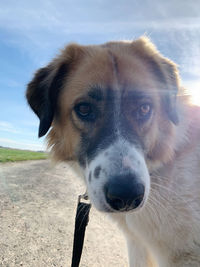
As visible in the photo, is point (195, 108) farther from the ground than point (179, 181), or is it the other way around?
point (195, 108)

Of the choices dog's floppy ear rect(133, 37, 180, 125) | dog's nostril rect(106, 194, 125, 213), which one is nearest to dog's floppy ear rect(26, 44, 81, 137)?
dog's floppy ear rect(133, 37, 180, 125)

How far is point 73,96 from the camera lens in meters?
2.62

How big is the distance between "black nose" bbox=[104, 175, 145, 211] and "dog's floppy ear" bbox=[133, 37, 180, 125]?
4.22 ft

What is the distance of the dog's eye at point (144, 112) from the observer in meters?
2.43

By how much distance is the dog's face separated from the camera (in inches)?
75.6

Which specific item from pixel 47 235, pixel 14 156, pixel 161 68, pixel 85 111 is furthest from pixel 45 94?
pixel 14 156

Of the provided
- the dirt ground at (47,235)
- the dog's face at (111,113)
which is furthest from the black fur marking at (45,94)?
the dirt ground at (47,235)

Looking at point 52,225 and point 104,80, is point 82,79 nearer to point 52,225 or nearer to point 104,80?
point 104,80

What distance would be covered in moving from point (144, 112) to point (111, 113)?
1.22 ft

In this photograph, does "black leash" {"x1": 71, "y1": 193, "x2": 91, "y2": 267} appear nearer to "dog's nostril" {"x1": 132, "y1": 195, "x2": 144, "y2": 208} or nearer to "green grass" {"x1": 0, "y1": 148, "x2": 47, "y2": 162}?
"dog's nostril" {"x1": 132, "y1": 195, "x2": 144, "y2": 208}

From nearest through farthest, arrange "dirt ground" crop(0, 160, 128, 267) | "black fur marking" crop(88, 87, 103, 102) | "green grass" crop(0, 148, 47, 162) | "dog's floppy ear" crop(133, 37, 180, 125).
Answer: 1. "black fur marking" crop(88, 87, 103, 102)
2. "dog's floppy ear" crop(133, 37, 180, 125)
3. "dirt ground" crop(0, 160, 128, 267)
4. "green grass" crop(0, 148, 47, 162)

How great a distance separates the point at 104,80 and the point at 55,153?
1183 millimetres

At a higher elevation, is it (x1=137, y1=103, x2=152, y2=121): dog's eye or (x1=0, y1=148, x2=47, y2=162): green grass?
(x1=137, y1=103, x2=152, y2=121): dog's eye

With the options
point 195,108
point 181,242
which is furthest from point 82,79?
point 181,242
